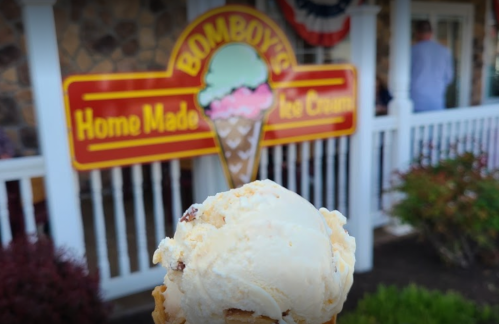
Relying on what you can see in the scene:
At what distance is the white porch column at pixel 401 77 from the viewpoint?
422cm

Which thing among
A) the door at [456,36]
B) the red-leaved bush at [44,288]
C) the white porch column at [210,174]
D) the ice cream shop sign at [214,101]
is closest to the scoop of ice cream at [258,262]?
the red-leaved bush at [44,288]

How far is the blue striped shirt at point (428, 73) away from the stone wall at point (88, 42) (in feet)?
7.86

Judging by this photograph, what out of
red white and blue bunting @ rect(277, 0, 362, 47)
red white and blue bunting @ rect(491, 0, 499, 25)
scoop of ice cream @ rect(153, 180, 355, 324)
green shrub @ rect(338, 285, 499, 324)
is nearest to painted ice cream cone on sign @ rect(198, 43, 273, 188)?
green shrub @ rect(338, 285, 499, 324)

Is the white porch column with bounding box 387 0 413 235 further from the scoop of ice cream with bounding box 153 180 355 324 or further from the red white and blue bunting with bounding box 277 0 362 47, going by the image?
the scoop of ice cream with bounding box 153 180 355 324

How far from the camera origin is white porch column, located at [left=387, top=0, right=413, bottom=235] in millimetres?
4219

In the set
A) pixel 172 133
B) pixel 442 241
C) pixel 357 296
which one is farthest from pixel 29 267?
pixel 442 241

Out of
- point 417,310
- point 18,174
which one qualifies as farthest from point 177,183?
point 417,310

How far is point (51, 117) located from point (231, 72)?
3.67ft

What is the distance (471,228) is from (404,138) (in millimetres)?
1122

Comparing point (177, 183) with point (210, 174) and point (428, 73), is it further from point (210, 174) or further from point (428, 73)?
point (428, 73)

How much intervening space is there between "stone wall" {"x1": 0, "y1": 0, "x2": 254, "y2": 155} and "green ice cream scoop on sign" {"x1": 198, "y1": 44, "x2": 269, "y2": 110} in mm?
2767

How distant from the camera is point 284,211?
114cm

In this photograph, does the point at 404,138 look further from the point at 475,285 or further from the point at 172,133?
the point at 172,133

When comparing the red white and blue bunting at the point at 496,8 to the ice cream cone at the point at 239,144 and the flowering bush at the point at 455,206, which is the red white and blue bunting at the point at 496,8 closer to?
the flowering bush at the point at 455,206
